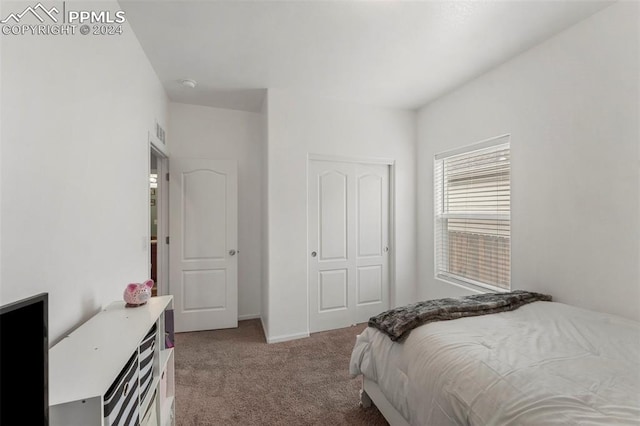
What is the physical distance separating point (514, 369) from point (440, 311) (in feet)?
1.80

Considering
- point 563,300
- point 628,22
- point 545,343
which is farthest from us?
point 563,300

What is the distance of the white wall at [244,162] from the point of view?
3439 mm

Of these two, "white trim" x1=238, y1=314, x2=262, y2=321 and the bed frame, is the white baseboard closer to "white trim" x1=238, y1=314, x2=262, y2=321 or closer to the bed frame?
"white trim" x1=238, y1=314, x2=262, y2=321

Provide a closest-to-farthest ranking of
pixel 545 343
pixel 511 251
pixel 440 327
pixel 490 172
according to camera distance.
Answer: pixel 545 343 < pixel 440 327 < pixel 511 251 < pixel 490 172

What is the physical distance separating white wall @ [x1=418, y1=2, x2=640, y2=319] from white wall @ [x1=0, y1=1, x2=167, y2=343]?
302 centimetres

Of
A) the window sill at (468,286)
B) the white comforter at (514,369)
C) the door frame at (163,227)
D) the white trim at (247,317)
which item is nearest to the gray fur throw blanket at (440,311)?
the white comforter at (514,369)

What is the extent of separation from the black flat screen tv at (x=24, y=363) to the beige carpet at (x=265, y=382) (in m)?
1.50

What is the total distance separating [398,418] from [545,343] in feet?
2.78

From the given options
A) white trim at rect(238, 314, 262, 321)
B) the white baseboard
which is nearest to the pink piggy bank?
the white baseboard

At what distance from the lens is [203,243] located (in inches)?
129

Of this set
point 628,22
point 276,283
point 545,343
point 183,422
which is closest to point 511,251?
point 545,343

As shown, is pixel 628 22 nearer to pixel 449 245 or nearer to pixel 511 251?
pixel 511 251

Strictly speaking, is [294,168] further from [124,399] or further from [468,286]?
[124,399]

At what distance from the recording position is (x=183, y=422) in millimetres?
1771
